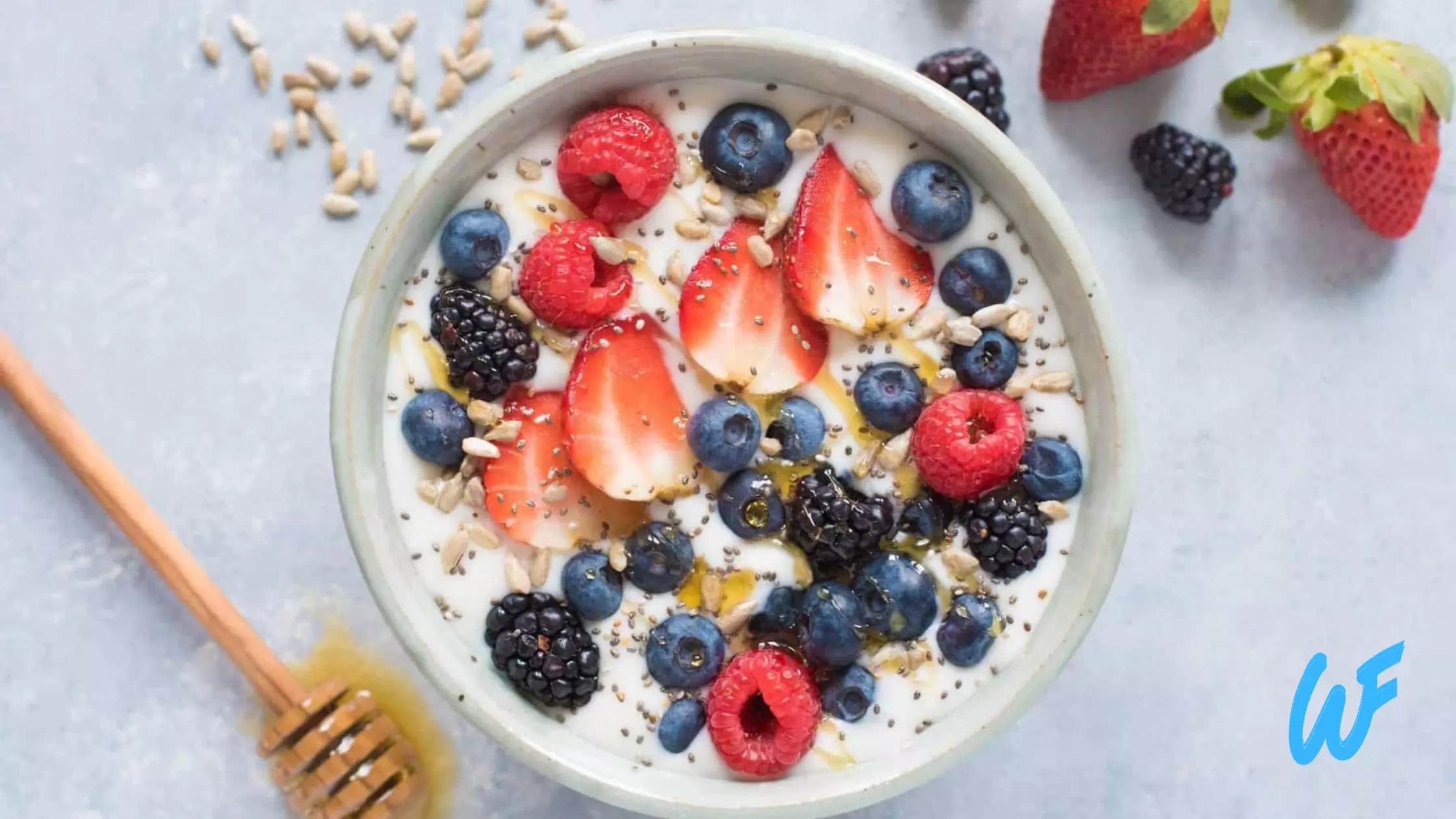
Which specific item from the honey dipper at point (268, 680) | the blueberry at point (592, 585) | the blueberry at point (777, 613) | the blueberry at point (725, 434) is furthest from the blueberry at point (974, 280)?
the honey dipper at point (268, 680)

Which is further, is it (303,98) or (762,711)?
(303,98)

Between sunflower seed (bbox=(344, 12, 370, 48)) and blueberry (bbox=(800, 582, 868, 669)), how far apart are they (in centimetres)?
88

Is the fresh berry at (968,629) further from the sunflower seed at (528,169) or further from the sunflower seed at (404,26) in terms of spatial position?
the sunflower seed at (404,26)

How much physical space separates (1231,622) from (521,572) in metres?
0.92

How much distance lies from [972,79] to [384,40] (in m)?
0.72

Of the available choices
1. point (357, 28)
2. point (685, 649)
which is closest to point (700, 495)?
point (685, 649)

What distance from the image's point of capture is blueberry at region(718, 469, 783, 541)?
4.41ft

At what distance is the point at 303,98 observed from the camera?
5.20ft

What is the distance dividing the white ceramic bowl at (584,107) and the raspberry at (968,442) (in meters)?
0.11

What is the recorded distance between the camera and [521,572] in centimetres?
137

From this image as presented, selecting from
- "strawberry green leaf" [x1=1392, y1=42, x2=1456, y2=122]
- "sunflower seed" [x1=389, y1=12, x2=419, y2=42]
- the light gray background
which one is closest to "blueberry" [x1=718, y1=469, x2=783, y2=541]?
the light gray background

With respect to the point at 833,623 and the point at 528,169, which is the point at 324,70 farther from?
the point at 833,623

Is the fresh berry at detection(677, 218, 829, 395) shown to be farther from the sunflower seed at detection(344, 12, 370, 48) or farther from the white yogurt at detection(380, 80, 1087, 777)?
the sunflower seed at detection(344, 12, 370, 48)

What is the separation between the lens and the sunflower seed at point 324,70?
1.59 m
